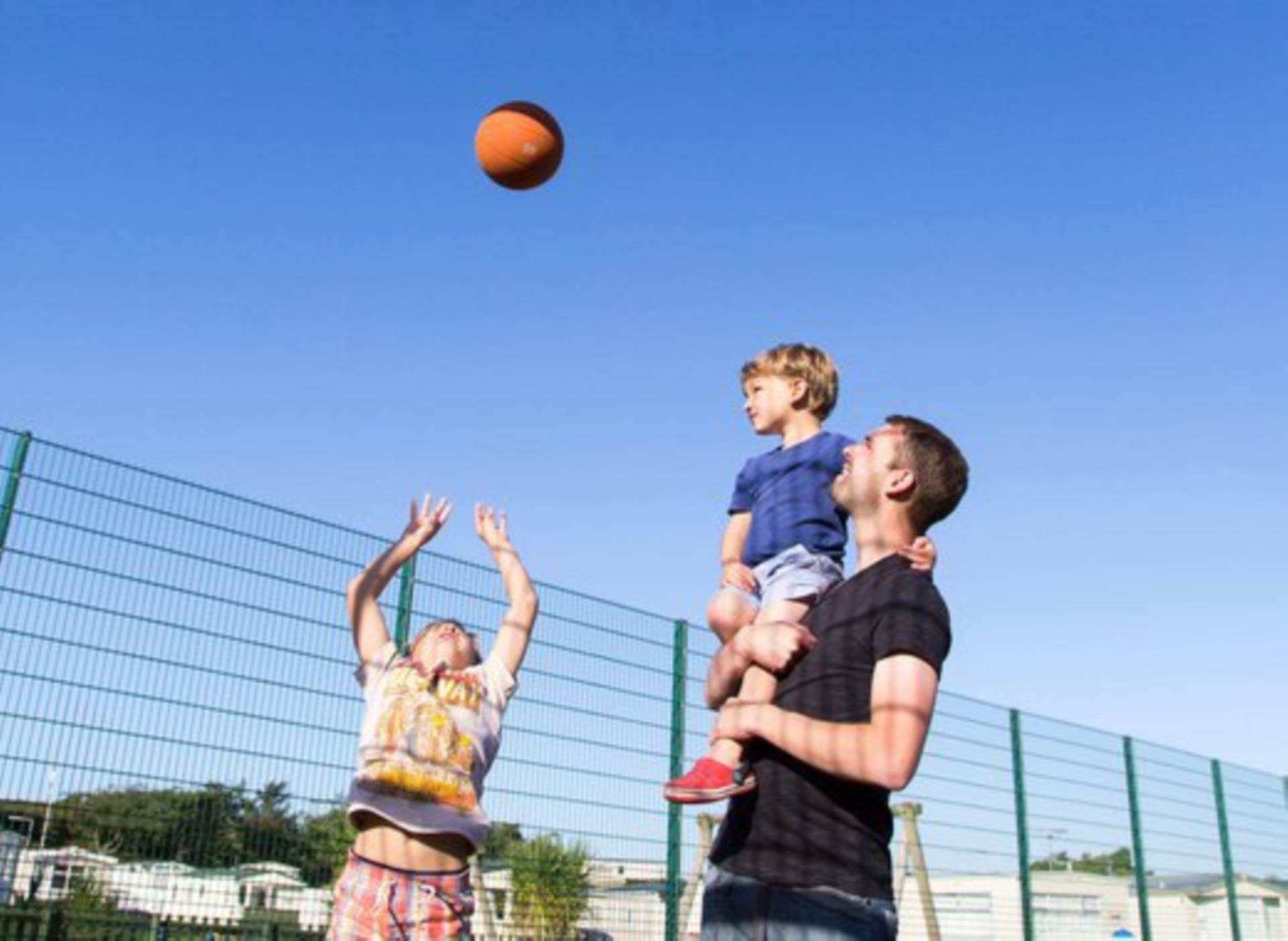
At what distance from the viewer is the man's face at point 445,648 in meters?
3.76

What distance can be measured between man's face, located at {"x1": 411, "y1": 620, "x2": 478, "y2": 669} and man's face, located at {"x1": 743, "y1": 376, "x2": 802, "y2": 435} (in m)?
1.19

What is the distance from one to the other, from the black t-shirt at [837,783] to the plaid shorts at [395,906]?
154 cm

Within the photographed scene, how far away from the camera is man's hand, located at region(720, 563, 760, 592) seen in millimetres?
3291

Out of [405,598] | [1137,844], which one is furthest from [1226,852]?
[405,598]

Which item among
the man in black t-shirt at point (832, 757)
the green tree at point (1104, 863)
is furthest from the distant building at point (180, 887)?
the green tree at point (1104, 863)

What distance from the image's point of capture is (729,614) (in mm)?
3131

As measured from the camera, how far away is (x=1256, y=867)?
1123cm

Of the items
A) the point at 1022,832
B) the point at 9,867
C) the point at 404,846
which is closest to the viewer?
the point at 404,846

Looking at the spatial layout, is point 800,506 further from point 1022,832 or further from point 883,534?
point 1022,832

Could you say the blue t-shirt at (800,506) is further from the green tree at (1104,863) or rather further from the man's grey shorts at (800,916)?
the green tree at (1104,863)

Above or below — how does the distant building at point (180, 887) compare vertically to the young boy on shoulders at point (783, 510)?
below

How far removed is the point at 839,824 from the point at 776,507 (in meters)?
1.68

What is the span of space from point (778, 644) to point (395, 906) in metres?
1.72

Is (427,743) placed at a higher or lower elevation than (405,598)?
lower
